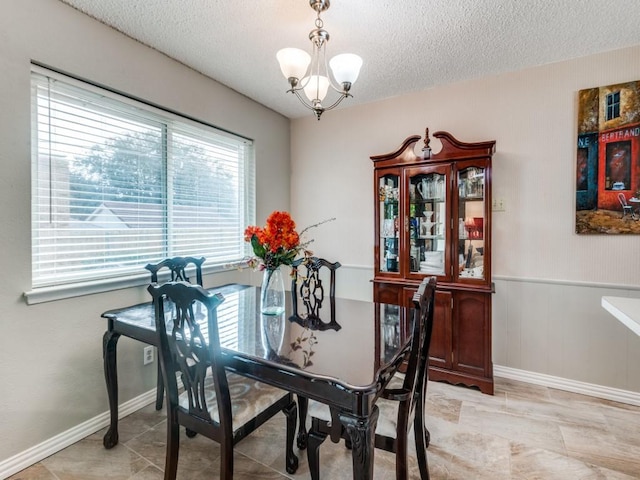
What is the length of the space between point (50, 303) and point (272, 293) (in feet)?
4.13

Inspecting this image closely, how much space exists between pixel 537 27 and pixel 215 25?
2.05 m

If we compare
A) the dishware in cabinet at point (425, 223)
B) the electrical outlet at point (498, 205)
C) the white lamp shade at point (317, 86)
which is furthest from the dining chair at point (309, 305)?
the electrical outlet at point (498, 205)

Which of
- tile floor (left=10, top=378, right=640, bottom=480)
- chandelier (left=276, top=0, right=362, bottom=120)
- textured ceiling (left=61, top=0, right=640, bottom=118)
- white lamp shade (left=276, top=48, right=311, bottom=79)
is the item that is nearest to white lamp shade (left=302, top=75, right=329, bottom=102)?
chandelier (left=276, top=0, right=362, bottom=120)

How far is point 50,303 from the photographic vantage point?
1854 mm

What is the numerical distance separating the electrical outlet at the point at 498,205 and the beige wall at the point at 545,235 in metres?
0.04

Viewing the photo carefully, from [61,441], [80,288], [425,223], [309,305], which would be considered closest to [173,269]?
[80,288]

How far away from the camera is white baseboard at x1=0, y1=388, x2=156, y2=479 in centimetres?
170

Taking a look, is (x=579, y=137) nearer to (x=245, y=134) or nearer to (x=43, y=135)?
(x=245, y=134)

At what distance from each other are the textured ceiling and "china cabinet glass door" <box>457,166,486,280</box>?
0.88 metres

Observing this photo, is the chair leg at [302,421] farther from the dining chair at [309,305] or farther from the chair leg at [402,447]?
the chair leg at [402,447]

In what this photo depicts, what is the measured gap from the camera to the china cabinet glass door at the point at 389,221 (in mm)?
2915

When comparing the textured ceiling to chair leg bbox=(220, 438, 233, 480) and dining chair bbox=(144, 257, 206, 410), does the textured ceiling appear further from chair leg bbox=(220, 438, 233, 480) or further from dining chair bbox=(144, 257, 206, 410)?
chair leg bbox=(220, 438, 233, 480)

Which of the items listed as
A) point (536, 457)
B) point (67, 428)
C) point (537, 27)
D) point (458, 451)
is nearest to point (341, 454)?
point (458, 451)

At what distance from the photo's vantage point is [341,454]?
5.98ft
